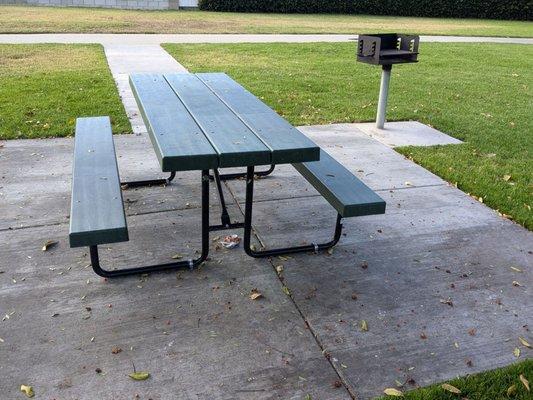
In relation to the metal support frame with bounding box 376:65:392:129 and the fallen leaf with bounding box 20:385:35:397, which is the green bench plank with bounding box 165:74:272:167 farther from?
the metal support frame with bounding box 376:65:392:129

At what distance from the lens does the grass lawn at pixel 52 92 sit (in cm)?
593

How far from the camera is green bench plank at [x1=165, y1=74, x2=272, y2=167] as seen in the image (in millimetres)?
2701

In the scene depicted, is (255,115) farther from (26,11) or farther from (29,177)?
(26,11)

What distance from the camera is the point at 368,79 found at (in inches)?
363

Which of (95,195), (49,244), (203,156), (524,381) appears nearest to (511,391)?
(524,381)

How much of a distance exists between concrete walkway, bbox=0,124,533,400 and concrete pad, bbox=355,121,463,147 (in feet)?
5.07

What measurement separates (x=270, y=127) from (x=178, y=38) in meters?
→ 11.2

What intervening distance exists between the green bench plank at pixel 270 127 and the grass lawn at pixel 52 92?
218 cm

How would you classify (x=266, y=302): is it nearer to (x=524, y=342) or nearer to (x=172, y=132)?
(x=172, y=132)

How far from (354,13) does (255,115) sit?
908 inches

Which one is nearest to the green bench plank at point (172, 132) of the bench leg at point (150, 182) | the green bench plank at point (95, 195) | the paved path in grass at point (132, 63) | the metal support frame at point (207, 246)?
the metal support frame at point (207, 246)

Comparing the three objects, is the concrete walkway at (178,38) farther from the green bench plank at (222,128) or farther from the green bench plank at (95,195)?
the green bench plank at (95,195)

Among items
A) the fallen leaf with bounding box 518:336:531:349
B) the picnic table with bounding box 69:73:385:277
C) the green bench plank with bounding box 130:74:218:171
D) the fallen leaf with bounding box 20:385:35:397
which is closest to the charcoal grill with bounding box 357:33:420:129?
the picnic table with bounding box 69:73:385:277

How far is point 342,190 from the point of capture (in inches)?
127
